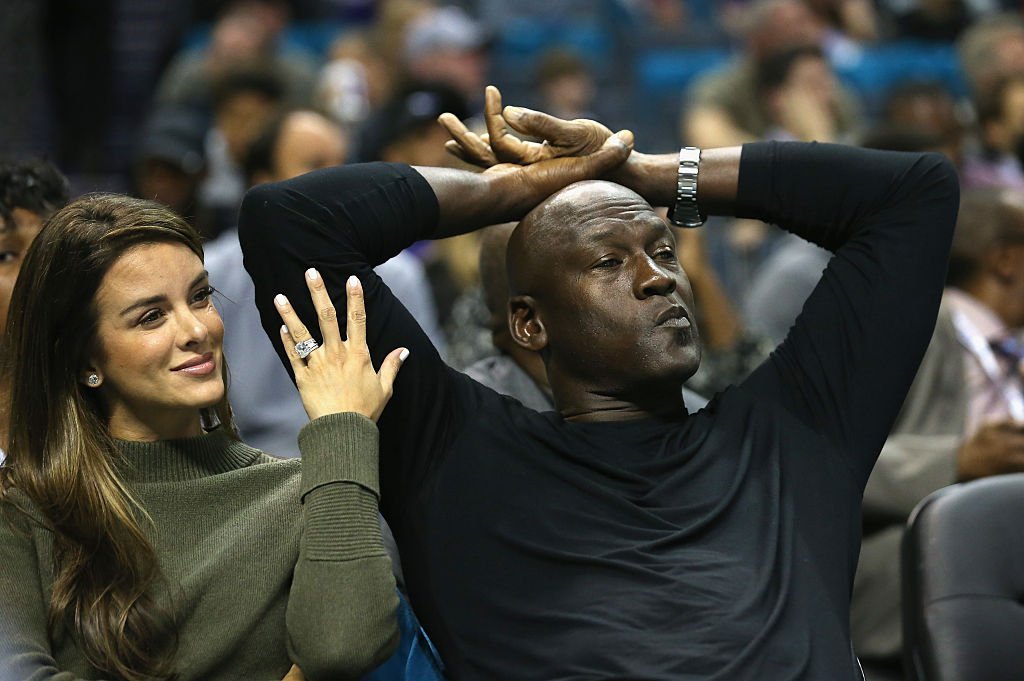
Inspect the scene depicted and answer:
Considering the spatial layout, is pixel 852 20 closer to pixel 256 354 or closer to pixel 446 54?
pixel 446 54

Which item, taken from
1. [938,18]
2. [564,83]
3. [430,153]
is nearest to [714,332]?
[430,153]

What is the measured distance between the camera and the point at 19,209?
286cm

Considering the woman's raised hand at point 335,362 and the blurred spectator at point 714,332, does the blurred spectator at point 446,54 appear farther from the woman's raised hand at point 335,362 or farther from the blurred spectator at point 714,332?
the woman's raised hand at point 335,362

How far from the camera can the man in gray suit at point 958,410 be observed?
11.1 ft

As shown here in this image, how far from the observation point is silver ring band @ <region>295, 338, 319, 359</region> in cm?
231

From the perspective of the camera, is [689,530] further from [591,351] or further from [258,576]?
[258,576]

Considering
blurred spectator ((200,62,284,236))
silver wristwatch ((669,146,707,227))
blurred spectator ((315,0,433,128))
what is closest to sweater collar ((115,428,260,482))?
silver wristwatch ((669,146,707,227))

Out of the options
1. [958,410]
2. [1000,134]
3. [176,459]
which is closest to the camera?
[176,459]

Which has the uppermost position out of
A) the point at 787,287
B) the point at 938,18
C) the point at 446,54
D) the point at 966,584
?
the point at 966,584

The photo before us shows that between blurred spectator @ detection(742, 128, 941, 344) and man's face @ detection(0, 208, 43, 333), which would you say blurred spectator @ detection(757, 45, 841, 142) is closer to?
blurred spectator @ detection(742, 128, 941, 344)

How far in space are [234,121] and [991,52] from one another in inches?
144

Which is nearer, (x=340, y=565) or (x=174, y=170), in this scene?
(x=340, y=565)

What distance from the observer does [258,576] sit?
2.31m

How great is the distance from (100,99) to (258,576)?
5974mm
